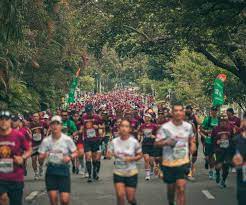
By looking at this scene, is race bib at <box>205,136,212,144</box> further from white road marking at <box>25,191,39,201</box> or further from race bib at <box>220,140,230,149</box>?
white road marking at <box>25,191,39,201</box>

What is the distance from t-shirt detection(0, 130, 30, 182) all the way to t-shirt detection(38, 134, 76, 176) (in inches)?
28.5

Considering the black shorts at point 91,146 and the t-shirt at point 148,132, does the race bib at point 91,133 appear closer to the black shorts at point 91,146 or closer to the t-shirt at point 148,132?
the black shorts at point 91,146

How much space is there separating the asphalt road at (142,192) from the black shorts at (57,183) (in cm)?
300

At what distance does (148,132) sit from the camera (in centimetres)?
1752

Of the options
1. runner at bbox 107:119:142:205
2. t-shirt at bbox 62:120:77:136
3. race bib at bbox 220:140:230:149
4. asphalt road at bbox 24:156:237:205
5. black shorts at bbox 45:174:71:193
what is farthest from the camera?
t-shirt at bbox 62:120:77:136

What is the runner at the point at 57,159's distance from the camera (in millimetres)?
10445

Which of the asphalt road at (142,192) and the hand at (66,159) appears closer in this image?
the hand at (66,159)

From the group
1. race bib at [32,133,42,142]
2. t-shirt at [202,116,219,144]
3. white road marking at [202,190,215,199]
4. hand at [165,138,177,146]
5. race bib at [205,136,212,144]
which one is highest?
t-shirt at [202,116,219,144]

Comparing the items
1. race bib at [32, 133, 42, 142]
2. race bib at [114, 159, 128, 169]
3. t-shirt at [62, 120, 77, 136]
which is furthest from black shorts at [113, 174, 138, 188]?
t-shirt at [62, 120, 77, 136]

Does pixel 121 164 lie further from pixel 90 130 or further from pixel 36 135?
pixel 36 135

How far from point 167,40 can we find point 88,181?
43.1 ft

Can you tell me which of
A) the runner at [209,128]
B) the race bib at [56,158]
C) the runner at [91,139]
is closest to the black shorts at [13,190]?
the race bib at [56,158]

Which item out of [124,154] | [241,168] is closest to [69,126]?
[124,154]

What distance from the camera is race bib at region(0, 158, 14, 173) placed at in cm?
983
